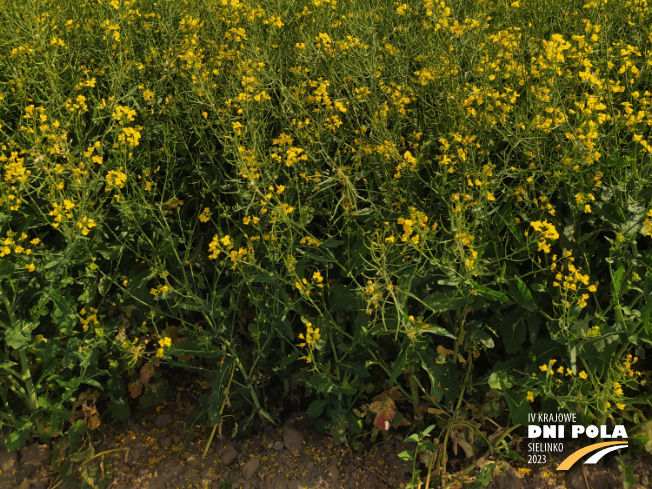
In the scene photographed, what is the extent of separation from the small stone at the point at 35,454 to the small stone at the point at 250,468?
0.94 m

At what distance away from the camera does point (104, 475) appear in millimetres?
2684

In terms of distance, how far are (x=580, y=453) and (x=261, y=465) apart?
1.40 meters

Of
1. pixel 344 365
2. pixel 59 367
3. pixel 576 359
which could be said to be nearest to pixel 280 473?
pixel 344 365

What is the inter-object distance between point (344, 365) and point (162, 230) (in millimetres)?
942

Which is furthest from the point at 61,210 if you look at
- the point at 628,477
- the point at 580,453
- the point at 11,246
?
the point at 628,477

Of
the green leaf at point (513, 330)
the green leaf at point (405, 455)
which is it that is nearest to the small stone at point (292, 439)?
the green leaf at point (405, 455)

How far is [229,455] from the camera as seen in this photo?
2.75 m

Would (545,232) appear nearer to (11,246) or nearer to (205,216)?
(205,216)

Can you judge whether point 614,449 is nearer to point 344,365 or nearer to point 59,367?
point 344,365

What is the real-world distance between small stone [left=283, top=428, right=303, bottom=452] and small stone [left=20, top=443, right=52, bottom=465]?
111 cm

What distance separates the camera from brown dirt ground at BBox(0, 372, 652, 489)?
2.53 m

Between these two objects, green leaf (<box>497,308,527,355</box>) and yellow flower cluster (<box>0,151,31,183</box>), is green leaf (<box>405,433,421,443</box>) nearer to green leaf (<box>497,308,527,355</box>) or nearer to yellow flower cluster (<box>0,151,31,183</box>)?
green leaf (<box>497,308,527,355</box>)

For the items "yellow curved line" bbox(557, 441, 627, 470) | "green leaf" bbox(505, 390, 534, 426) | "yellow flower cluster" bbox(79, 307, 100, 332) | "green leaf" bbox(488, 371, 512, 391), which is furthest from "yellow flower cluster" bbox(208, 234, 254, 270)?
"yellow curved line" bbox(557, 441, 627, 470)

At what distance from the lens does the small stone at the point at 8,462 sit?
8.96 ft
